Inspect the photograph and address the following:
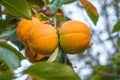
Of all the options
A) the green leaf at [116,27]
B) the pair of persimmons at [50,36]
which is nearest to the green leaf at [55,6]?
the pair of persimmons at [50,36]

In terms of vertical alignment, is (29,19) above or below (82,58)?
above

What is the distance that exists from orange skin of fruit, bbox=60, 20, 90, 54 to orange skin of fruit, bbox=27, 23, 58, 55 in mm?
34

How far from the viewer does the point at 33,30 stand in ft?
3.37

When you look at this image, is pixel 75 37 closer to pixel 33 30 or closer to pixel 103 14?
pixel 33 30

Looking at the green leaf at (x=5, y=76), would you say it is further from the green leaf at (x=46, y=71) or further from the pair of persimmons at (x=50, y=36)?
the pair of persimmons at (x=50, y=36)

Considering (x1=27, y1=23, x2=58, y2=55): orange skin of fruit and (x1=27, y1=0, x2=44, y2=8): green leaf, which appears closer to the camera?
(x1=27, y1=23, x2=58, y2=55): orange skin of fruit

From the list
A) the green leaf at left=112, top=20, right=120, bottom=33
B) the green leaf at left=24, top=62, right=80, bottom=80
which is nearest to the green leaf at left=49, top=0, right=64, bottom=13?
the green leaf at left=112, top=20, right=120, bottom=33

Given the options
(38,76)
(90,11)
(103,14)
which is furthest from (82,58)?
(38,76)

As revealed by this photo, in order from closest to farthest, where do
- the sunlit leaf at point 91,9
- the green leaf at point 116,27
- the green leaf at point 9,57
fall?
1. the green leaf at point 9,57
2. the sunlit leaf at point 91,9
3. the green leaf at point 116,27

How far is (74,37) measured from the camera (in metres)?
1.05

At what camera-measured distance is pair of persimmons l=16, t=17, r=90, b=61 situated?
3.37 ft

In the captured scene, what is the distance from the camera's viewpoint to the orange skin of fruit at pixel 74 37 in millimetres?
1044

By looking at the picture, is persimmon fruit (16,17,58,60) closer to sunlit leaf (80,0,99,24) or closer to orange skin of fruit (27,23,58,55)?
orange skin of fruit (27,23,58,55)

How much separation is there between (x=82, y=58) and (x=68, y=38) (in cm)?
479
